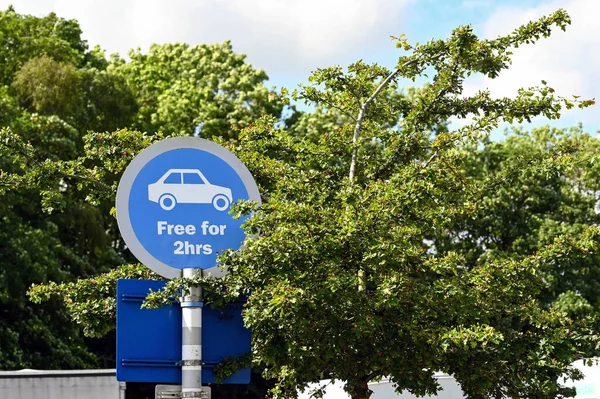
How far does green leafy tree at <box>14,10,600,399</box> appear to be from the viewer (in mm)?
7188

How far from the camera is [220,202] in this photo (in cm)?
546

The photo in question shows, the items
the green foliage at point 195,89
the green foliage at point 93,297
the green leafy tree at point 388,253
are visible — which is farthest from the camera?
the green foliage at point 195,89

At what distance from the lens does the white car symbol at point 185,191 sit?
5.36 metres

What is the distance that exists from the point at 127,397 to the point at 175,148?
1503 cm

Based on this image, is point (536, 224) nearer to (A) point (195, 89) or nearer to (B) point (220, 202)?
(A) point (195, 89)

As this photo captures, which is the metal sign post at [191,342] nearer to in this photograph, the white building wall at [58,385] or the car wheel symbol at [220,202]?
the car wheel symbol at [220,202]

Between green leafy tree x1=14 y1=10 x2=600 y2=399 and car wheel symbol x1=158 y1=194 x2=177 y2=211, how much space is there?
1.31 feet

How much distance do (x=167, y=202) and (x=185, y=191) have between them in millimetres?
109

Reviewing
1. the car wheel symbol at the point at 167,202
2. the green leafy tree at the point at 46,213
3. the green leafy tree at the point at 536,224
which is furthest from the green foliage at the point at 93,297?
the green leafy tree at the point at 536,224

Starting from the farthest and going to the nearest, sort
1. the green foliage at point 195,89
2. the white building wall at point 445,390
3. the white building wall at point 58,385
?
the green foliage at point 195,89, the white building wall at point 445,390, the white building wall at point 58,385

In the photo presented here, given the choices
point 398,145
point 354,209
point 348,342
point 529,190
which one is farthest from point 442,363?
point 529,190

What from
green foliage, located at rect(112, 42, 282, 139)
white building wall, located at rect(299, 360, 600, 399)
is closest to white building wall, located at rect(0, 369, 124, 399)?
white building wall, located at rect(299, 360, 600, 399)

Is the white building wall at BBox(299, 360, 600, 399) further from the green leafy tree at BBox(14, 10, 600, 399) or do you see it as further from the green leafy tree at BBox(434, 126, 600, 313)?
the green leafy tree at BBox(434, 126, 600, 313)

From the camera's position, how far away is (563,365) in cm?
813
